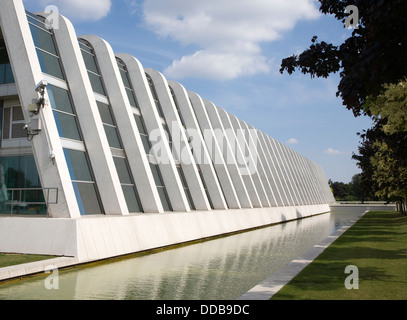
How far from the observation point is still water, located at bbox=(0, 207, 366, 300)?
32.4 feet

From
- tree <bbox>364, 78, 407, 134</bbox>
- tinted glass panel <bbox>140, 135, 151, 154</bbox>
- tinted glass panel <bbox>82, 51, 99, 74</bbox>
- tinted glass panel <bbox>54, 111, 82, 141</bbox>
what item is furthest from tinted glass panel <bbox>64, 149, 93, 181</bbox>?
tree <bbox>364, 78, 407, 134</bbox>

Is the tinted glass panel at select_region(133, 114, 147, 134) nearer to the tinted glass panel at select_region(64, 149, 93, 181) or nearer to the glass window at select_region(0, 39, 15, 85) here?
the tinted glass panel at select_region(64, 149, 93, 181)

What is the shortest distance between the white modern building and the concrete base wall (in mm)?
38

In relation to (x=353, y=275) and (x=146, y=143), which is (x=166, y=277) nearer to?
(x=353, y=275)

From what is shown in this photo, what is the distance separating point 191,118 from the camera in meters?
31.5

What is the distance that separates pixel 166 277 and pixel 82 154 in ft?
29.6

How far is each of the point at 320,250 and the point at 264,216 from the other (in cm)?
1977

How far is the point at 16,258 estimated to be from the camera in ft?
44.5

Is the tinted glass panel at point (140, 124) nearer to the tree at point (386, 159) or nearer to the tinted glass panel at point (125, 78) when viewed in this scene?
the tinted glass panel at point (125, 78)

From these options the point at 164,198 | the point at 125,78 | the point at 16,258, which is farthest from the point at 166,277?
the point at 125,78

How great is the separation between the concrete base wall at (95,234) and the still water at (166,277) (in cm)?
61

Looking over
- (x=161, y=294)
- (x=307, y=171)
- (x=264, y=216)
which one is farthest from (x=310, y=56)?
(x=307, y=171)

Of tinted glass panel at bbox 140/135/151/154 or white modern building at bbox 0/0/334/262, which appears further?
tinted glass panel at bbox 140/135/151/154
